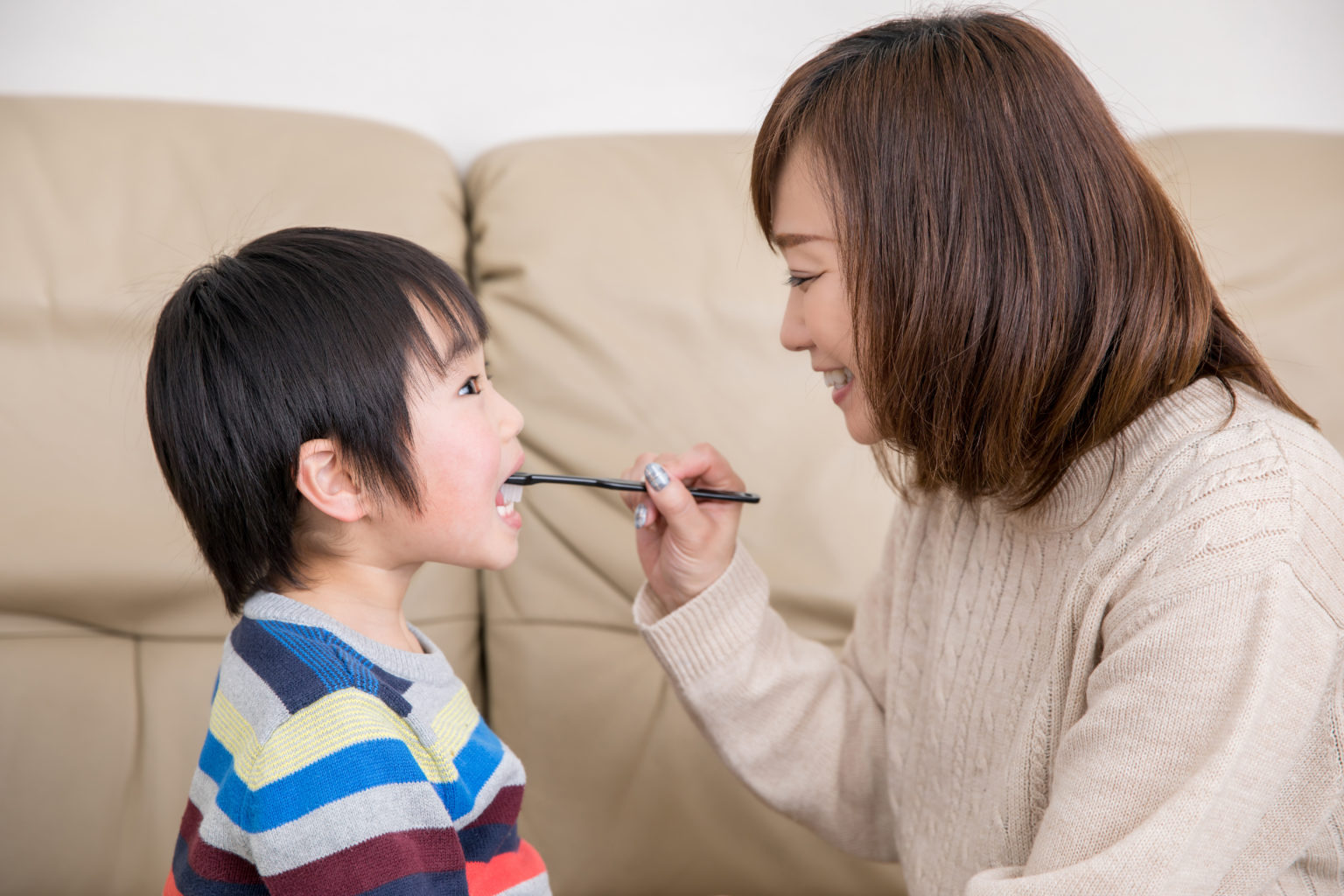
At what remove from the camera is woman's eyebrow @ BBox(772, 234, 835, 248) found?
0.82 m

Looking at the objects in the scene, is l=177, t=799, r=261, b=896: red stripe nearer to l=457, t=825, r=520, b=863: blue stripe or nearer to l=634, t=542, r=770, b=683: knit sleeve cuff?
l=457, t=825, r=520, b=863: blue stripe

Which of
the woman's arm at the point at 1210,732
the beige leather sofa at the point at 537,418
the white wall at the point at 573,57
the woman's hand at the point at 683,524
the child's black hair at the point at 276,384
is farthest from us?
the white wall at the point at 573,57

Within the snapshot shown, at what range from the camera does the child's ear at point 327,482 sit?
756 mm

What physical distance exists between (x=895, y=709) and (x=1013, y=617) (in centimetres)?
18

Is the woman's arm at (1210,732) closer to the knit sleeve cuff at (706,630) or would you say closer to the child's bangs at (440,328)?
the knit sleeve cuff at (706,630)

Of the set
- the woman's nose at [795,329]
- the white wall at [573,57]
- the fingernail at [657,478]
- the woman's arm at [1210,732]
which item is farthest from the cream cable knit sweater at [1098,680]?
the white wall at [573,57]

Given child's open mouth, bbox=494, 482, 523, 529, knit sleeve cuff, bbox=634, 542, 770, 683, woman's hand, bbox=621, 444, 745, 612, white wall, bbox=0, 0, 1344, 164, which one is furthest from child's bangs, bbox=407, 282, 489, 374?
white wall, bbox=0, 0, 1344, 164

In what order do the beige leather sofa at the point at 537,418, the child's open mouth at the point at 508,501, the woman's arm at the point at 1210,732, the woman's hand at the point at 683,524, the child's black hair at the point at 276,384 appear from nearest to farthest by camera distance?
the woman's arm at the point at 1210,732 → the child's black hair at the point at 276,384 → the child's open mouth at the point at 508,501 → the woman's hand at the point at 683,524 → the beige leather sofa at the point at 537,418

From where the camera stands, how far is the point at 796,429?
49.9 inches

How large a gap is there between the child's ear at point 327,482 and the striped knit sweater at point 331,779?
8cm

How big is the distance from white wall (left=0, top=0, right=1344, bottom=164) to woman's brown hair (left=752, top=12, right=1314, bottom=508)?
729 millimetres

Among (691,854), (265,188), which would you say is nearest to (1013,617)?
(691,854)

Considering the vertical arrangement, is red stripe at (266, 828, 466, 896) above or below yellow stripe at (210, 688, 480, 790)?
below

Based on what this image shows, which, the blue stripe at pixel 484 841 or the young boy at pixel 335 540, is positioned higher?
the young boy at pixel 335 540
